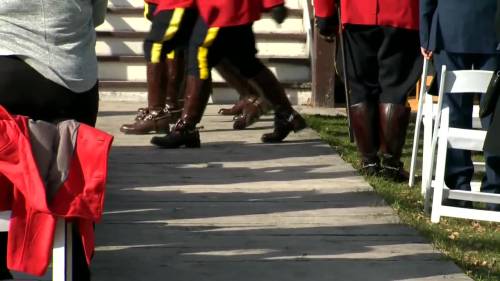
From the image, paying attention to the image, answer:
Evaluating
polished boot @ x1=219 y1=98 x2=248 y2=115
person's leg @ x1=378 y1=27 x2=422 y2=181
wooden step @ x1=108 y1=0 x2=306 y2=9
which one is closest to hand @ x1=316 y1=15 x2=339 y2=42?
person's leg @ x1=378 y1=27 x2=422 y2=181

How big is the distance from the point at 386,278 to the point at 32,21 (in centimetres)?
202

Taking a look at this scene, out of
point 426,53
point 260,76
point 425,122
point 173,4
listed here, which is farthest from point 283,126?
point 426,53

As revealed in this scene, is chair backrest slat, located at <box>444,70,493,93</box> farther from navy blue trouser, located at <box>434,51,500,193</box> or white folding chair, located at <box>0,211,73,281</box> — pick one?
white folding chair, located at <box>0,211,73,281</box>

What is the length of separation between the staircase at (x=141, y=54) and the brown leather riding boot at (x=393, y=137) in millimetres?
3906

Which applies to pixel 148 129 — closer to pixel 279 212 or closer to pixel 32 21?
pixel 279 212

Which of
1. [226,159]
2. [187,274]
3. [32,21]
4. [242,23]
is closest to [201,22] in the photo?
[242,23]

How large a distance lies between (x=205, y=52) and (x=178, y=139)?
686 millimetres

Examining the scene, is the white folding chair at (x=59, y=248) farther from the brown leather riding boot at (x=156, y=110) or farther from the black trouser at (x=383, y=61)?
the brown leather riding boot at (x=156, y=110)

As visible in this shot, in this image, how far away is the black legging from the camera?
4.81 metres

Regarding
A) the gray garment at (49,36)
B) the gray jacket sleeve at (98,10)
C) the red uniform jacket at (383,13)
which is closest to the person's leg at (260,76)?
the red uniform jacket at (383,13)

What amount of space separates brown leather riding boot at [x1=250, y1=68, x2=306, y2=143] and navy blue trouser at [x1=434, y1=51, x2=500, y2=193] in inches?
87.5

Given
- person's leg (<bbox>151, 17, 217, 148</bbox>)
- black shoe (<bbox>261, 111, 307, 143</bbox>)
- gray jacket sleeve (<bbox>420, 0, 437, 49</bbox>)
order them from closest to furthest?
gray jacket sleeve (<bbox>420, 0, 437, 49</bbox>) → person's leg (<bbox>151, 17, 217, 148</bbox>) → black shoe (<bbox>261, 111, 307, 143</bbox>)

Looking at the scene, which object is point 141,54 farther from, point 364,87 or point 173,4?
point 364,87

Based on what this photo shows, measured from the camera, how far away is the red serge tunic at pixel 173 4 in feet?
30.2
